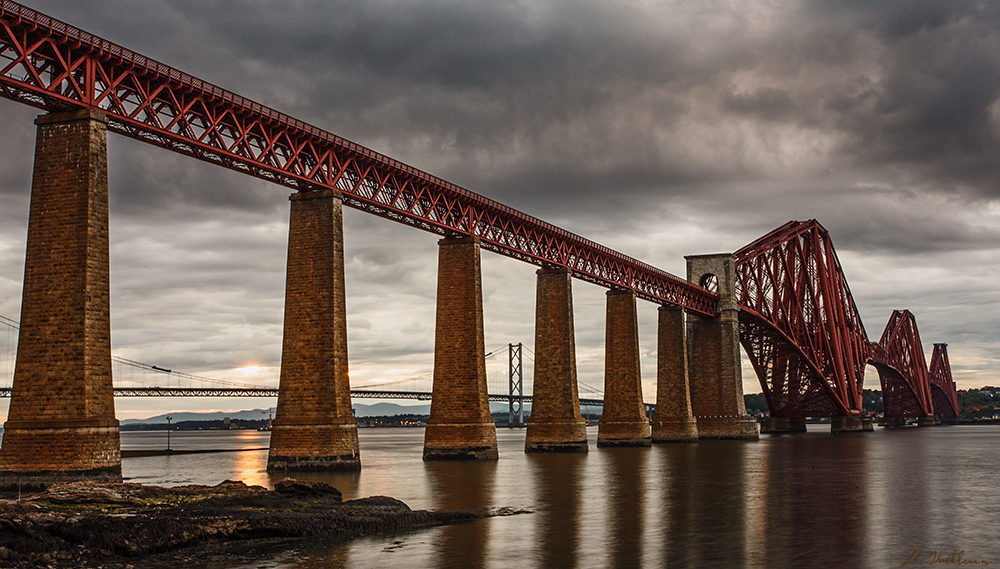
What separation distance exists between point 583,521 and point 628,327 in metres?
50.4

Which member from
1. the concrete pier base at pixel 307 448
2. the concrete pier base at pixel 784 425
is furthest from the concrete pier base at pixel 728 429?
the concrete pier base at pixel 307 448

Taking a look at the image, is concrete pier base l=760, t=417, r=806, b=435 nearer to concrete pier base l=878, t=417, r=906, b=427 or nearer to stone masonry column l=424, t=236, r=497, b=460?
concrete pier base l=878, t=417, r=906, b=427

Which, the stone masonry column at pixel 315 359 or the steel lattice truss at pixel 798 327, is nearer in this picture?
the stone masonry column at pixel 315 359

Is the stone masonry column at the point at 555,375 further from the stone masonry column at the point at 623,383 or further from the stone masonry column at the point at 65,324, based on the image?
the stone masonry column at the point at 65,324

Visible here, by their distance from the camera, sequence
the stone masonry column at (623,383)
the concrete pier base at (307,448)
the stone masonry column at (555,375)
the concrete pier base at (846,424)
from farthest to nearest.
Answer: the concrete pier base at (846,424)
the stone masonry column at (623,383)
the stone masonry column at (555,375)
the concrete pier base at (307,448)

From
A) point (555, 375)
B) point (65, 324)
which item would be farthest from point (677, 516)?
point (555, 375)

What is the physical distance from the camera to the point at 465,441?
50562 mm

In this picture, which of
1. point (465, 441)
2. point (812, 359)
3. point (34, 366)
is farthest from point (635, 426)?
point (34, 366)

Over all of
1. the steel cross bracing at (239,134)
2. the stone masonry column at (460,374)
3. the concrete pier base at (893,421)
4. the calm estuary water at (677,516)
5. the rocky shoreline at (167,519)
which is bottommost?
the calm estuary water at (677,516)

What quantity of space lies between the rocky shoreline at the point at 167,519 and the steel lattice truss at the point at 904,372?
147 metres

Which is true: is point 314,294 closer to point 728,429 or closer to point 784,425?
point 728,429

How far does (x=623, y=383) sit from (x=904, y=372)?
109094 mm

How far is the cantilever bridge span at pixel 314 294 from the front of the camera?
2798 centimetres

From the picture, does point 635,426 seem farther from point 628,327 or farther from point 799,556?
point 799,556
